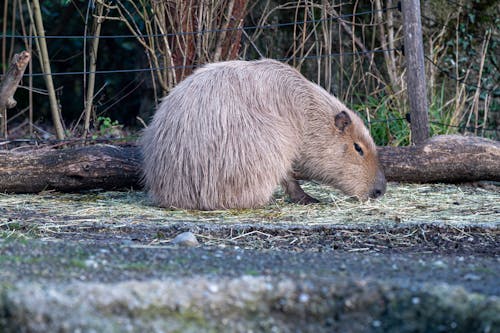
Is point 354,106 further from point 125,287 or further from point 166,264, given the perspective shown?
point 125,287

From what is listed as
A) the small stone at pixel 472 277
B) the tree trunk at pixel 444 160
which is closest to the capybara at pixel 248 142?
the tree trunk at pixel 444 160

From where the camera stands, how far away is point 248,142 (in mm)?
5398

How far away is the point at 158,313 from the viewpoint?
288 centimetres

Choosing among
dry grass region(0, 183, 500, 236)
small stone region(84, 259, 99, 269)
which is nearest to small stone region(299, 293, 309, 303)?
small stone region(84, 259, 99, 269)

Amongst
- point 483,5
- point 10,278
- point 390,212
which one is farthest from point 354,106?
point 10,278

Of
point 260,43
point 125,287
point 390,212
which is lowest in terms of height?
point 390,212

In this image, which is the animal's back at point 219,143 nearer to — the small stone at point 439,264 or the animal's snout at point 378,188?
the animal's snout at point 378,188

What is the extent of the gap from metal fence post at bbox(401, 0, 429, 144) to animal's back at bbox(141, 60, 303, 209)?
183 cm

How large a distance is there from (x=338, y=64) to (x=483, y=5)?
191 cm

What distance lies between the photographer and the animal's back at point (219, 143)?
539 cm

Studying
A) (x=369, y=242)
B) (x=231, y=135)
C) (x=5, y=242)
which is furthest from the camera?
(x=231, y=135)

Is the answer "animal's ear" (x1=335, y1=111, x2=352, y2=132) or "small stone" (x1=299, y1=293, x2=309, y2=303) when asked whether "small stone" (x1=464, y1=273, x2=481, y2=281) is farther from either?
"animal's ear" (x1=335, y1=111, x2=352, y2=132)

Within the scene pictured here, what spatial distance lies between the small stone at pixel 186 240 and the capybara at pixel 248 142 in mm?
1019

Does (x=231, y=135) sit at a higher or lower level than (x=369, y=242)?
higher
